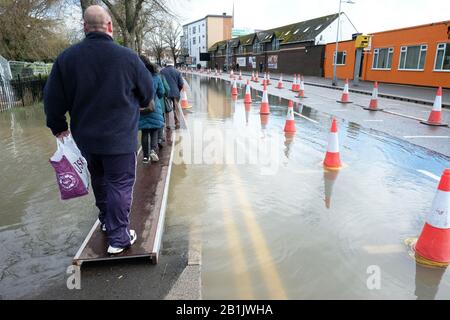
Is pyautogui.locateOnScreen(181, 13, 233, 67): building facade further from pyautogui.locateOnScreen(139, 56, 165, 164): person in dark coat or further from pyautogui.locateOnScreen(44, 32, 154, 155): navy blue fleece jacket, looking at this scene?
pyautogui.locateOnScreen(44, 32, 154, 155): navy blue fleece jacket

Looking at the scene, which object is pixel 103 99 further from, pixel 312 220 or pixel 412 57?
pixel 412 57

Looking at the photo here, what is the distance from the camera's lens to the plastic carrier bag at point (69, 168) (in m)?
3.13

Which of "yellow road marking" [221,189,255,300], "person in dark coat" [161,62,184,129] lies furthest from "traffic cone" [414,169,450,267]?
"person in dark coat" [161,62,184,129]

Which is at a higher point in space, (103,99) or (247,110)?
(103,99)

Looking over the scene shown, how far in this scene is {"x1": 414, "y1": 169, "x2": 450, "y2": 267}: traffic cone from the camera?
3203 millimetres

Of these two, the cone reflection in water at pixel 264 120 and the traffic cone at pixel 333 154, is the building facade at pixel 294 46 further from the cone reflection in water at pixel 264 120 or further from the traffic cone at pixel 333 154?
the traffic cone at pixel 333 154

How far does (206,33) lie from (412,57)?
7750 centimetres

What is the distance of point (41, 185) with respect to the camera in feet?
17.5

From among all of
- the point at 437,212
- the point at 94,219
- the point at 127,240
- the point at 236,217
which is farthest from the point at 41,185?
the point at 437,212

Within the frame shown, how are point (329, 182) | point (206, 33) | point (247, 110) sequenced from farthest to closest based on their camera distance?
point (206, 33), point (247, 110), point (329, 182)

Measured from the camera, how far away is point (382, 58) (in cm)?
2644

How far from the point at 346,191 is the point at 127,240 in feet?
10.3

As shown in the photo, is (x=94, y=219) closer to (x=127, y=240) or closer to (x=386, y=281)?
(x=127, y=240)

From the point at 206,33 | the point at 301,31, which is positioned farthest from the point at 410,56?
the point at 206,33
